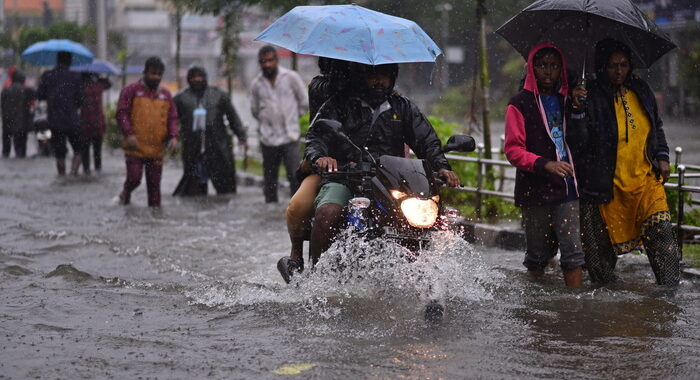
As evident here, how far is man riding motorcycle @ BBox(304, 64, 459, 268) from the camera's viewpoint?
266 inches

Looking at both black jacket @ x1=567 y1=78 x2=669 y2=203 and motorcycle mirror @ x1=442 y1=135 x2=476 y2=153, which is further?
black jacket @ x1=567 y1=78 x2=669 y2=203

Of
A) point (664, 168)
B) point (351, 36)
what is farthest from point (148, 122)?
point (664, 168)

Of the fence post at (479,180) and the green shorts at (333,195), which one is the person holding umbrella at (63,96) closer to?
the fence post at (479,180)

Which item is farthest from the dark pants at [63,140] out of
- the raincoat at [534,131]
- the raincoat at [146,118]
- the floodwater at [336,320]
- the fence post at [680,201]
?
the raincoat at [534,131]

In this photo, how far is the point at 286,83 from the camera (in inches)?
537

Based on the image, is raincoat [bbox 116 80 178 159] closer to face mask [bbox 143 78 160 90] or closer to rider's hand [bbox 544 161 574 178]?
face mask [bbox 143 78 160 90]

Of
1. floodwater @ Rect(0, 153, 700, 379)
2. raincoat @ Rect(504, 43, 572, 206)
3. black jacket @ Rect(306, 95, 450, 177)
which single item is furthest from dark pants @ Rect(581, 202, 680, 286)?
black jacket @ Rect(306, 95, 450, 177)

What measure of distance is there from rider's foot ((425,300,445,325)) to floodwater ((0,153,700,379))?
0.06 m

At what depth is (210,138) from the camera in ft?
48.2

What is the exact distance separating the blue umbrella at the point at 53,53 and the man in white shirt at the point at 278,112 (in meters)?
6.12

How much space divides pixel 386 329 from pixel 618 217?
6.92 feet

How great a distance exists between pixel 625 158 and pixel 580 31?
3.15 ft

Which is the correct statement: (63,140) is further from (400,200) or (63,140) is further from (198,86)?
(400,200)

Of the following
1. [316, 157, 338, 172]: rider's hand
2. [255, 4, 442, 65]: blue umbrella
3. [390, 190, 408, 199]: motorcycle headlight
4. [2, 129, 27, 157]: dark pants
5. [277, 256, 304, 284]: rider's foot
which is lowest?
[2, 129, 27, 157]: dark pants
